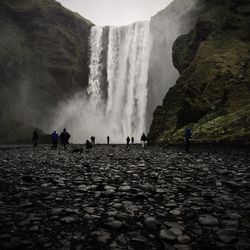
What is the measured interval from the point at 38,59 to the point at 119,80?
19193 millimetres

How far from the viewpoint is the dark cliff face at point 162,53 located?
67375 mm

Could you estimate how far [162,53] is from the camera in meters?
69.4

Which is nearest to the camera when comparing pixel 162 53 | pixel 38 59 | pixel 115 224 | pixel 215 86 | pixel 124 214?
pixel 115 224

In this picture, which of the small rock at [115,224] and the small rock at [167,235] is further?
the small rock at [115,224]

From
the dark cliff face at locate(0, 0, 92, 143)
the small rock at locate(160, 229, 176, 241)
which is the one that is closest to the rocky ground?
the small rock at locate(160, 229, 176, 241)

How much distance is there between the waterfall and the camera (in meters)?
66.1

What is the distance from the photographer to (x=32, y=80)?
68625 mm

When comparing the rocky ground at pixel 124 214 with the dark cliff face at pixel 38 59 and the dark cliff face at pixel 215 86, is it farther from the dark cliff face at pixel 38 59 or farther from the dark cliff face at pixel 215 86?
the dark cliff face at pixel 38 59

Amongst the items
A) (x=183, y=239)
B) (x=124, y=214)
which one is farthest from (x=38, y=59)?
(x=183, y=239)

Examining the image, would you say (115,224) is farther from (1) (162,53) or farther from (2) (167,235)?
(1) (162,53)

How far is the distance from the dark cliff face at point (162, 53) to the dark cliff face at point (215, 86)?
2302cm

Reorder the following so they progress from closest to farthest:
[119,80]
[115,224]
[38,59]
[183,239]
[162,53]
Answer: [183,239] < [115,224] < [162,53] < [119,80] < [38,59]

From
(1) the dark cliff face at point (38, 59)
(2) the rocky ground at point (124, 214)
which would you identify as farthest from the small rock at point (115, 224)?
(1) the dark cliff face at point (38, 59)

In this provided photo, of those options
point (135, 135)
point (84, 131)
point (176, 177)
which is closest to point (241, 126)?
point (176, 177)
